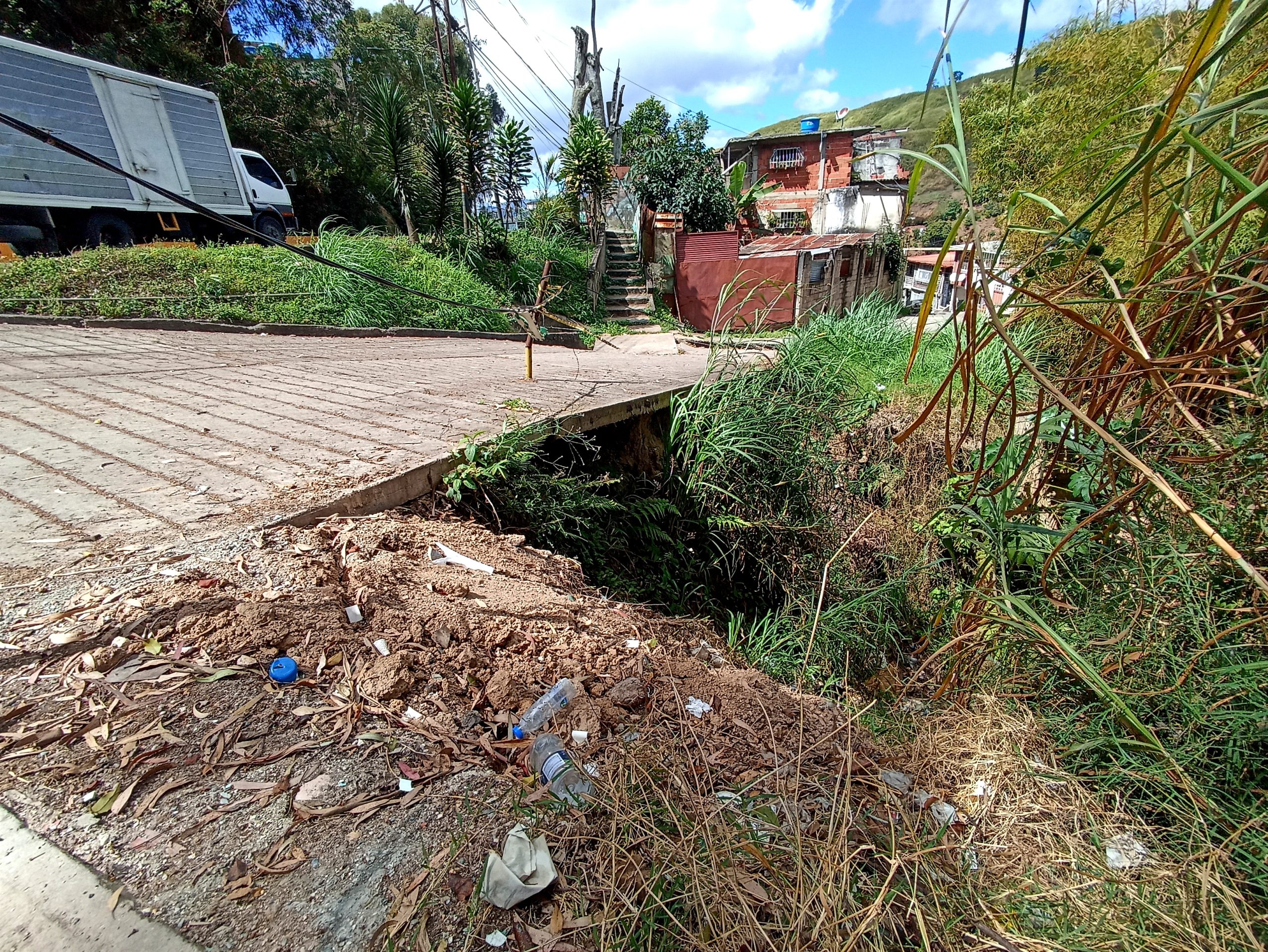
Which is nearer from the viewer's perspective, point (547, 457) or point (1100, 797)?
point (1100, 797)

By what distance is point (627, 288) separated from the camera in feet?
47.3

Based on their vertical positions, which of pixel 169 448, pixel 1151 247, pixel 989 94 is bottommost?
pixel 169 448

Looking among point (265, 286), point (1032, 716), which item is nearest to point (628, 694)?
point (1032, 716)

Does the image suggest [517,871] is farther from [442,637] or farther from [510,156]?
[510,156]

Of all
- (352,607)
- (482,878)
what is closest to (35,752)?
(352,607)

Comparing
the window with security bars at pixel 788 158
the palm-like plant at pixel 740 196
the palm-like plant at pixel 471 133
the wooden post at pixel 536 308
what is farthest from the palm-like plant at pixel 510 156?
the window with security bars at pixel 788 158

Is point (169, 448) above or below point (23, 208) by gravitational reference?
below

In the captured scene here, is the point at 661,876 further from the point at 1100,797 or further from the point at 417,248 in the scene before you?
the point at 417,248

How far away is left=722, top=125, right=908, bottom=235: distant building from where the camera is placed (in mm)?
25172

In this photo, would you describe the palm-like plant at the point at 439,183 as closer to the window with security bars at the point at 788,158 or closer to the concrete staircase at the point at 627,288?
the concrete staircase at the point at 627,288

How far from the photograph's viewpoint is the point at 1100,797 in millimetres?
1684

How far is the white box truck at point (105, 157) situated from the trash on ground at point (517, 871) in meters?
11.9

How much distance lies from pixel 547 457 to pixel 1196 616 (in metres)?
2.62

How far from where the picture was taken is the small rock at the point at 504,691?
158 cm
